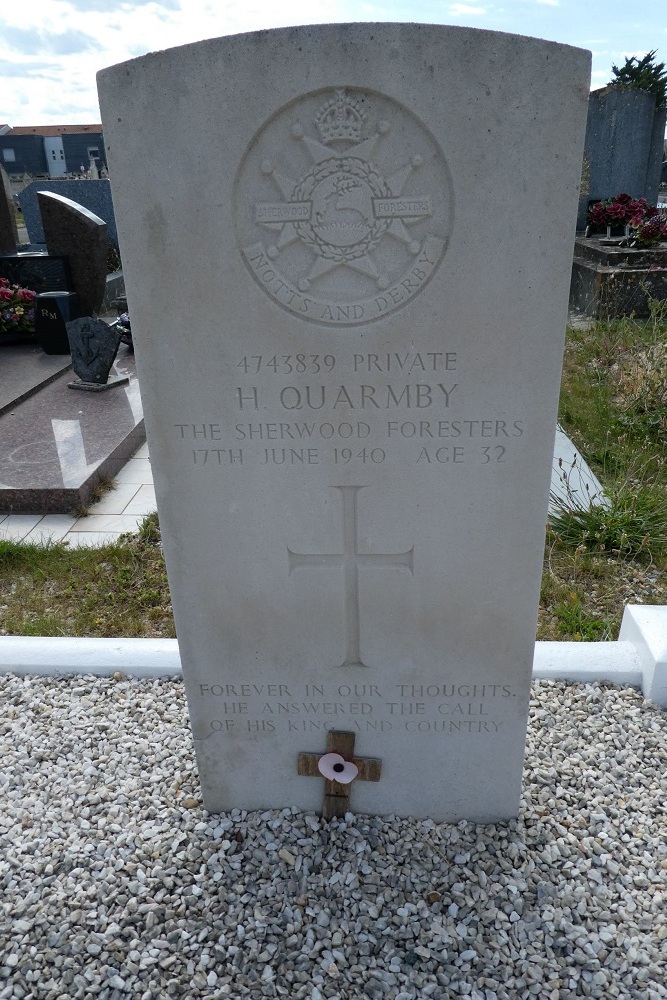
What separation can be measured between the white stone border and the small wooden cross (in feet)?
3.23

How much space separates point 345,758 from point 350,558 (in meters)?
0.78

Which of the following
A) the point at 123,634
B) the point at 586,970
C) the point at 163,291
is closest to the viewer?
the point at 163,291

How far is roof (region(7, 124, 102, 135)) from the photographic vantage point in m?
52.7

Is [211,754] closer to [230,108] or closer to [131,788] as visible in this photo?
[131,788]

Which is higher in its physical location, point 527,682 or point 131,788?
point 527,682

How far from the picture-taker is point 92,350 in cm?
719

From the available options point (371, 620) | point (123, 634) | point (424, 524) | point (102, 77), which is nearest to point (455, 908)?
point (371, 620)

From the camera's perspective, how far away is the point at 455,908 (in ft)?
7.25

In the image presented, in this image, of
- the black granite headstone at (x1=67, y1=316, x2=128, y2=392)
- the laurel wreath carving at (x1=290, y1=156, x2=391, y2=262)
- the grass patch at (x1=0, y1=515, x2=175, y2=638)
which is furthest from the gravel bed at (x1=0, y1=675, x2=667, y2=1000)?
the black granite headstone at (x1=67, y1=316, x2=128, y2=392)

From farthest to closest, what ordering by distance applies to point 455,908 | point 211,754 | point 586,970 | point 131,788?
point 131,788 → point 211,754 → point 455,908 → point 586,970

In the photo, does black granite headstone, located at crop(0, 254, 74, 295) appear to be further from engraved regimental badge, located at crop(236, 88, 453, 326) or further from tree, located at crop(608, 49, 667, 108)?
tree, located at crop(608, 49, 667, 108)

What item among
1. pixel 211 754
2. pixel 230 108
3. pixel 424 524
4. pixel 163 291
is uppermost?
pixel 230 108

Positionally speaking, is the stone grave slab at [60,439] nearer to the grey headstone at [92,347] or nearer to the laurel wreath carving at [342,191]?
the grey headstone at [92,347]

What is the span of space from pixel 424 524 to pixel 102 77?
1.42 metres
